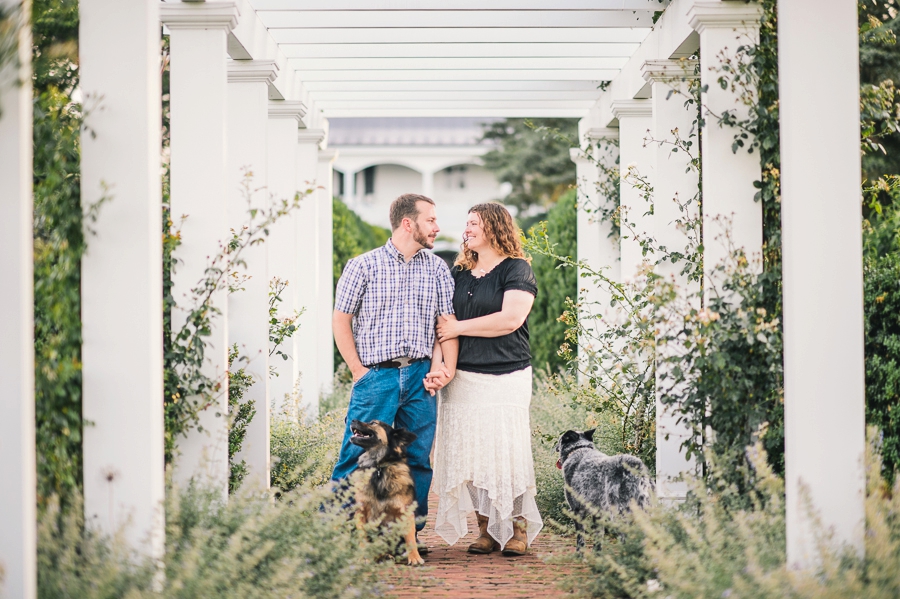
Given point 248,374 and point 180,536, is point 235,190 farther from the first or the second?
point 180,536

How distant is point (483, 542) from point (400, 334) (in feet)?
4.56

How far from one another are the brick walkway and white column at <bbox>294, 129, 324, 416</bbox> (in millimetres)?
3297

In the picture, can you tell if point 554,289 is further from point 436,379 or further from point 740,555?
point 740,555

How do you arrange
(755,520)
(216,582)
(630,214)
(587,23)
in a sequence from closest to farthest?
(216,582), (755,520), (587,23), (630,214)

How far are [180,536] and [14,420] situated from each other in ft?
3.60

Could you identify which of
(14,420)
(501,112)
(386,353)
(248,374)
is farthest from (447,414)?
(501,112)

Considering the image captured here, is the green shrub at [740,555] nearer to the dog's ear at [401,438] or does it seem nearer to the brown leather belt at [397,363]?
the dog's ear at [401,438]

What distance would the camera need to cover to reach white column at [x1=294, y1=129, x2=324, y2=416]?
8461mm

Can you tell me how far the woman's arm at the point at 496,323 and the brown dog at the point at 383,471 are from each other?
2.19ft

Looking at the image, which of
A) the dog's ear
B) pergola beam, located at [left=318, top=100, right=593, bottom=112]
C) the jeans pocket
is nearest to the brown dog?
the dog's ear

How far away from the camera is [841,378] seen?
3.21 m

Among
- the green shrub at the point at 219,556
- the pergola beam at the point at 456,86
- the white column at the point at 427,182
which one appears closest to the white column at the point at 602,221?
the pergola beam at the point at 456,86

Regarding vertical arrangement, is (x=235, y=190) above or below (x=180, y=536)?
above

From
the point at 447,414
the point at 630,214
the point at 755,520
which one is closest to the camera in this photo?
the point at 755,520
